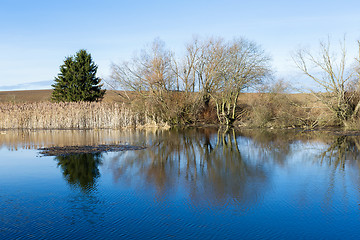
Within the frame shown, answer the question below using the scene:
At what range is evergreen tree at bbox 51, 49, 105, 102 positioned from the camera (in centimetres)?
3662

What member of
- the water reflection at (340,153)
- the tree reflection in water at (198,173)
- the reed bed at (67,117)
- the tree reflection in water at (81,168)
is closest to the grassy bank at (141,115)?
the reed bed at (67,117)

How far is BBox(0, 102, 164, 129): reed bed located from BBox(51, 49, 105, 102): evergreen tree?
1088 cm

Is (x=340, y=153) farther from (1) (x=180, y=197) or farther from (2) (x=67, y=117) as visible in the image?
(2) (x=67, y=117)

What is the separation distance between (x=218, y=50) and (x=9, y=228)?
2228 centimetres

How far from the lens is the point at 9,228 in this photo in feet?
15.8

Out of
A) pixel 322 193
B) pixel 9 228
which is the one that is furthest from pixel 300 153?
pixel 9 228

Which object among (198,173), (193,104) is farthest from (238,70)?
(198,173)

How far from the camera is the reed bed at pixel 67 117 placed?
24.4 meters

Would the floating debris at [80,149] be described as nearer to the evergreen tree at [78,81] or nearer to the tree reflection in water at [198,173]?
the tree reflection in water at [198,173]

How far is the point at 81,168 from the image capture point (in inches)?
355

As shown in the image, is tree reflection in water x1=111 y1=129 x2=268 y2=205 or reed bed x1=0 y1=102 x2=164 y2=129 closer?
tree reflection in water x1=111 y1=129 x2=268 y2=205

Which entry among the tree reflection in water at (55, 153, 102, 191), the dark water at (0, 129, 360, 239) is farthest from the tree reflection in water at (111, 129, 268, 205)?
the tree reflection in water at (55, 153, 102, 191)

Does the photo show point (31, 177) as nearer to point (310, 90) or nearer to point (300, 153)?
point (300, 153)

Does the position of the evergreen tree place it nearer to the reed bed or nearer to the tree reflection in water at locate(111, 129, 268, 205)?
the reed bed
